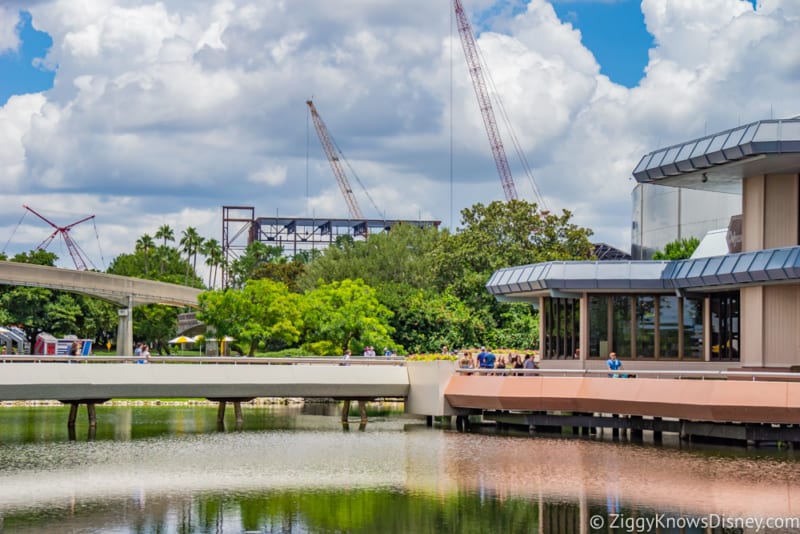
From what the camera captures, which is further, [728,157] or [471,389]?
[471,389]

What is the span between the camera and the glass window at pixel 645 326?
53625 mm

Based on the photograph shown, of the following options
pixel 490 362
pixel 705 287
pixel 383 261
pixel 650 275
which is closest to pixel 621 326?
pixel 650 275

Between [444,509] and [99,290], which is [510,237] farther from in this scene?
[444,509]

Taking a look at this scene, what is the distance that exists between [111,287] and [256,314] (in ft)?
71.7

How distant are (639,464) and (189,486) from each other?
14.4m

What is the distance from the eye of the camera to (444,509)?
2911cm

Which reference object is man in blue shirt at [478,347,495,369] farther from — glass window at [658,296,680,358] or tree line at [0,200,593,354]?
tree line at [0,200,593,354]

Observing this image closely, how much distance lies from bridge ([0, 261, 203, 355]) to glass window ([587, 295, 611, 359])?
52.0 meters

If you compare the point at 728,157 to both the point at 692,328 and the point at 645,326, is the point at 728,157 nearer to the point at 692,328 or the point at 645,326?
the point at 692,328

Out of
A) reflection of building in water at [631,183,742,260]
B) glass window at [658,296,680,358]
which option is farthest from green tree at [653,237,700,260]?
glass window at [658,296,680,358]

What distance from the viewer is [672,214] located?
94.6m

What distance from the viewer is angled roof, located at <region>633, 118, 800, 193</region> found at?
43.2 metres

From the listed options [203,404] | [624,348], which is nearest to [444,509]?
[624,348]

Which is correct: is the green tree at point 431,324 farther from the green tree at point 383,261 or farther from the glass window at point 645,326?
the glass window at point 645,326
